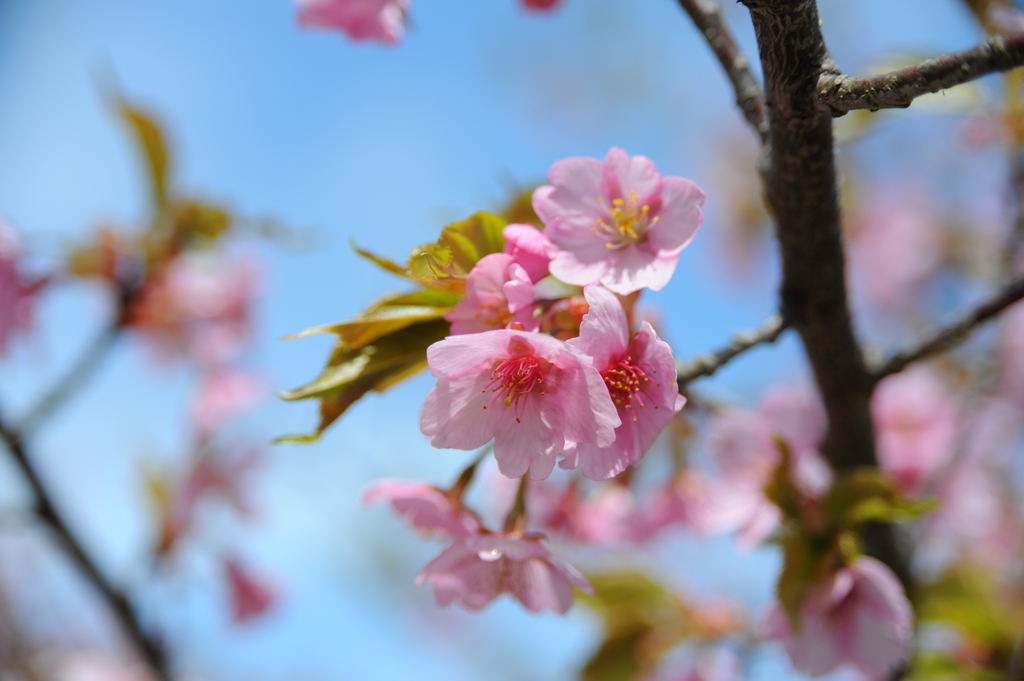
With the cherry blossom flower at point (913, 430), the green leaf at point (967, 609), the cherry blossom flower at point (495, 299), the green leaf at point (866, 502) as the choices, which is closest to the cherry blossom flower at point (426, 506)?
the cherry blossom flower at point (495, 299)

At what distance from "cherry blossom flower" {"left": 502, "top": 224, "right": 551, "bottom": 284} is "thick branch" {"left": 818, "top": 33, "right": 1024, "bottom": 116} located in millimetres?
387

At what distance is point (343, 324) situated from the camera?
904mm

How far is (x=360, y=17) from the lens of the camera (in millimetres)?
1245

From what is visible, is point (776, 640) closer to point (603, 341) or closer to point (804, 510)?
point (804, 510)

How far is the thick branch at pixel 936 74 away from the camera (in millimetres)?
638

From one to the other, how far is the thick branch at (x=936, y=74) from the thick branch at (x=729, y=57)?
0.92ft

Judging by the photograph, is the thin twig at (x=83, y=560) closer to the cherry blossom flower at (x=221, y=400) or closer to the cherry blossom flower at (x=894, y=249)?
the cherry blossom flower at (x=221, y=400)

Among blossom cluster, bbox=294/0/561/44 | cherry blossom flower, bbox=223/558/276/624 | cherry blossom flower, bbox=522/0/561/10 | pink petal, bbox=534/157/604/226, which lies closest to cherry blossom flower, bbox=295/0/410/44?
blossom cluster, bbox=294/0/561/44

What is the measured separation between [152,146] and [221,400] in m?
0.92

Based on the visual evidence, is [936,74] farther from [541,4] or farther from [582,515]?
[582,515]

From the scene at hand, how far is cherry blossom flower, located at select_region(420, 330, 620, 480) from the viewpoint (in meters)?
0.78

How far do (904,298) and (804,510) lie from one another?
347cm

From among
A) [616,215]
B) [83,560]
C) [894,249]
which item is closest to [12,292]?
[83,560]

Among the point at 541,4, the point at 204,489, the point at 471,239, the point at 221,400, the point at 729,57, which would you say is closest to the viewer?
the point at 471,239
